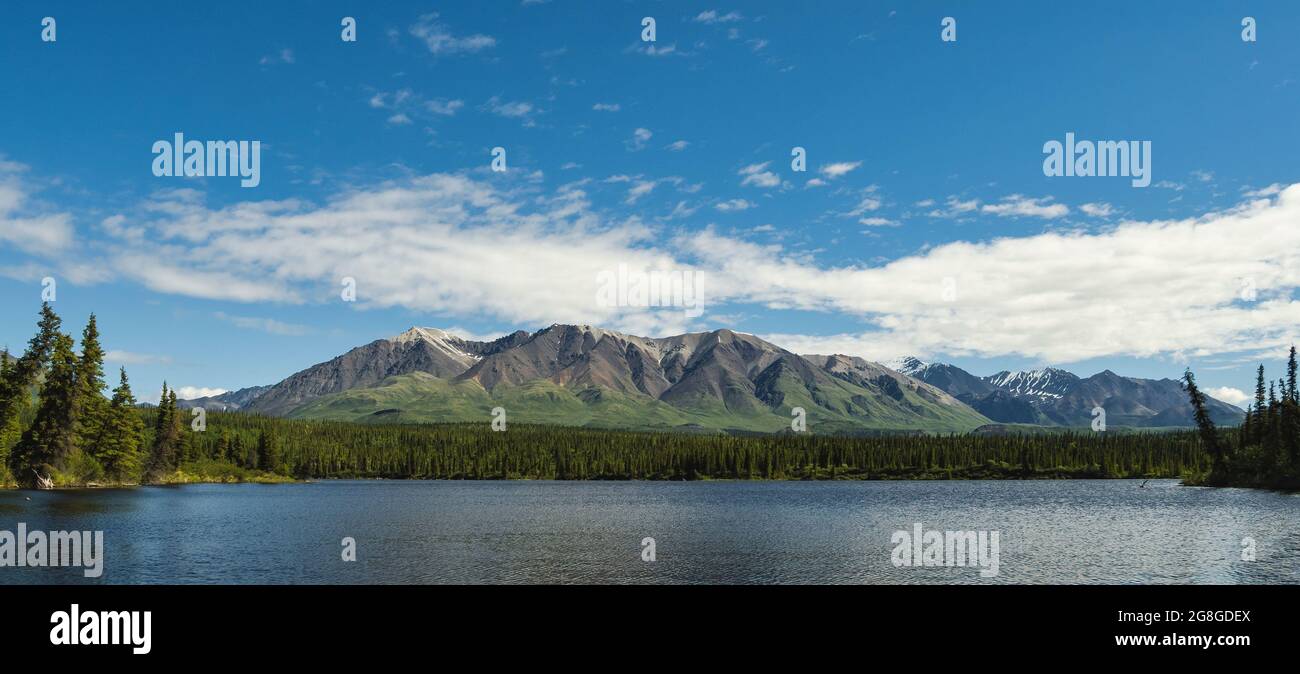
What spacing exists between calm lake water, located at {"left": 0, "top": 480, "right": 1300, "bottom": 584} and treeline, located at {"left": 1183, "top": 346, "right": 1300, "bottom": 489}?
15951 millimetres

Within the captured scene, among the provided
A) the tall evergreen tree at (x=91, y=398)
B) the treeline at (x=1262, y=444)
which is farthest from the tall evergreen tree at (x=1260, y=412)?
the tall evergreen tree at (x=91, y=398)

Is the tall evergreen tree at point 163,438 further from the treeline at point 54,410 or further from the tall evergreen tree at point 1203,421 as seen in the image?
the tall evergreen tree at point 1203,421

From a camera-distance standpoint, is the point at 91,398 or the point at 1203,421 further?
the point at 1203,421

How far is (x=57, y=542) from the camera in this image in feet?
244

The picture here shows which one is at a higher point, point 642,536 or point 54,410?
point 54,410

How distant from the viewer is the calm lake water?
214 ft

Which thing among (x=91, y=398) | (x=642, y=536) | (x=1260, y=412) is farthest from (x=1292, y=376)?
(x=91, y=398)

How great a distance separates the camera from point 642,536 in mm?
95875

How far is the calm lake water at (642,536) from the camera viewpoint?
65125mm

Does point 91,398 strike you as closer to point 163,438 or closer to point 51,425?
point 51,425

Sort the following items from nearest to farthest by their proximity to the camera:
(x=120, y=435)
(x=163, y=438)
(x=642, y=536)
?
(x=642, y=536)
(x=120, y=435)
(x=163, y=438)

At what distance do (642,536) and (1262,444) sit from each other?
158363 millimetres
